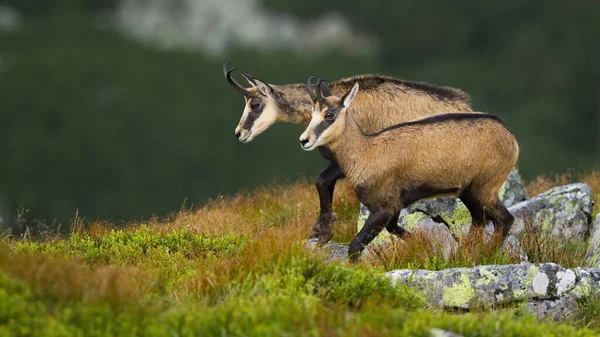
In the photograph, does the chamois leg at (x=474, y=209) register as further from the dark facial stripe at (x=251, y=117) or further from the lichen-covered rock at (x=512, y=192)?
the dark facial stripe at (x=251, y=117)

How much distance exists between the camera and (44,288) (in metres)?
8.90

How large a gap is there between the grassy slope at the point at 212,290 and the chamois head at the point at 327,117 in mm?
1629

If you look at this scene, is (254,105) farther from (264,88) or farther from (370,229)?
(370,229)

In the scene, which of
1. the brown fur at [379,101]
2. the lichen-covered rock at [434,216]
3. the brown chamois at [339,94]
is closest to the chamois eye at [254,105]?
the brown chamois at [339,94]

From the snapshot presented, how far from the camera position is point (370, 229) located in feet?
39.9

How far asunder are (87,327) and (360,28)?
10931 cm

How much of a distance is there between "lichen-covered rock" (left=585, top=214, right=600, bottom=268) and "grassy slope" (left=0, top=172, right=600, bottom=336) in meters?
0.23

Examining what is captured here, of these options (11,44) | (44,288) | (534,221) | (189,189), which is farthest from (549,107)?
(44,288)

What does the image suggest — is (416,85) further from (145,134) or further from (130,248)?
(145,134)

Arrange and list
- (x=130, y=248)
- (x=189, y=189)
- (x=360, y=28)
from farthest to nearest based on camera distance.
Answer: (x=360, y=28) → (x=189, y=189) → (x=130, y=248)

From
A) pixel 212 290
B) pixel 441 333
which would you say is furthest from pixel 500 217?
pixel 212 290

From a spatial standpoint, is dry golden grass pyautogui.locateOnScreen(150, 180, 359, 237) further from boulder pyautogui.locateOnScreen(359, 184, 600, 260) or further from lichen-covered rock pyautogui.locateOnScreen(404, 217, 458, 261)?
lichen-covered rock pyautogui.locateOnScreen(404, 217, 458, 261)

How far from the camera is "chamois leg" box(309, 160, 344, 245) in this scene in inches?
535

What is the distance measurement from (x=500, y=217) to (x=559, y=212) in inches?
71.7
